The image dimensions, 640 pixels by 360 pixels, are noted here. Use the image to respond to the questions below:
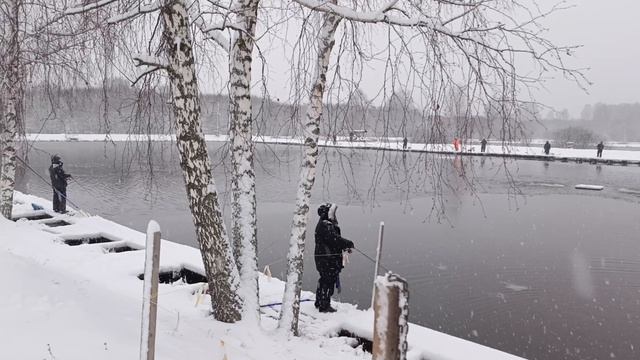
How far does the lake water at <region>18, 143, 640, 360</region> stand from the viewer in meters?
6.83

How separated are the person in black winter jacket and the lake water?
0.68 meters

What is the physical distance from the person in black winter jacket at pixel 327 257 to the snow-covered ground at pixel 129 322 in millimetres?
260

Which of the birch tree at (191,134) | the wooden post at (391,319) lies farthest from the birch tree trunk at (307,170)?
the wooden post at (391,319)

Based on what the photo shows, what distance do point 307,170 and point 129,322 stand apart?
2.54 meters

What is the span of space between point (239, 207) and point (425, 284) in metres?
4.81

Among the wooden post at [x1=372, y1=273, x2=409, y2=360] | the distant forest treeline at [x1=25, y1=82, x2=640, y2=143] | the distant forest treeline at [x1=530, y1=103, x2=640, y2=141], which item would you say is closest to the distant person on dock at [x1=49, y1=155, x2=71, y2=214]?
the distant forest treeline at [x1=25, y1=82, x2=640, y2=143]

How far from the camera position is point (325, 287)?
682 cm

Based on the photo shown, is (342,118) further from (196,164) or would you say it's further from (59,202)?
(59,202)

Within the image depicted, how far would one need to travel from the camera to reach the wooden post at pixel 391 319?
1.79 metres

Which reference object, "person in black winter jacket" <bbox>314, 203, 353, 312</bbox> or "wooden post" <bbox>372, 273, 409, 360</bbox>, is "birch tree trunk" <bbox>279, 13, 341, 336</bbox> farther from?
"wooden post" <bbox>372, 273, 409, 360</bbox>

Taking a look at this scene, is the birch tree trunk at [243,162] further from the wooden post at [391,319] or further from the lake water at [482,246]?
the wooden post at [391,319]

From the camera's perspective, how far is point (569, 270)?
1012cm

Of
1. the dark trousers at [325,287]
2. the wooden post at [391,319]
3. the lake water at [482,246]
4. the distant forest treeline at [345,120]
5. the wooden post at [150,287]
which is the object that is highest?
the distant forest treeline at [345,120]

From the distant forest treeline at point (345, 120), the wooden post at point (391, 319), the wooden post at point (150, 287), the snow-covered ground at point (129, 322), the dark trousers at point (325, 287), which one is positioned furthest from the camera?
the dark trousers at point (325, 287)
